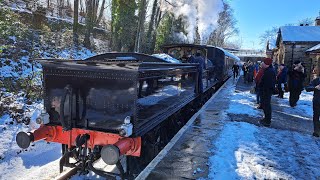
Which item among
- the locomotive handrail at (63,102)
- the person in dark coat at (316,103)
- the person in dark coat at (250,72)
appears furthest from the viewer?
the person in dark coat at (250,72)

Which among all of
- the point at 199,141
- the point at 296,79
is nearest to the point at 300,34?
the point at 296,79

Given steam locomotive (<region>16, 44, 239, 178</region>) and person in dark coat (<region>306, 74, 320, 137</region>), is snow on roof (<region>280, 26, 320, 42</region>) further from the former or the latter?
steam locomotive (<region>16, 44, 239, 178</region>)

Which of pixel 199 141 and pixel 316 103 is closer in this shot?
pixel 199 141

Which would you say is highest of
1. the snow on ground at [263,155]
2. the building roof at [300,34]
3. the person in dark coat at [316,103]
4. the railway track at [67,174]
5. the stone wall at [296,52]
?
the building roof at [300,34]

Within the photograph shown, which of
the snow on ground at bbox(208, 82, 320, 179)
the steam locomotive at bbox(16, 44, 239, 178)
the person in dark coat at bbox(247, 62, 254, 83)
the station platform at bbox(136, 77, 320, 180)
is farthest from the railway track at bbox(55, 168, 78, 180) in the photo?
the person in dark coat at bbox(247, 62, 254, 83)

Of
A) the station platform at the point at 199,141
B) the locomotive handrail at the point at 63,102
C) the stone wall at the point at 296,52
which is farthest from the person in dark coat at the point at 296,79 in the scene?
the stone wall at the point at 296,52

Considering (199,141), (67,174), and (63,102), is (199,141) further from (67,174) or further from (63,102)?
(63,102)

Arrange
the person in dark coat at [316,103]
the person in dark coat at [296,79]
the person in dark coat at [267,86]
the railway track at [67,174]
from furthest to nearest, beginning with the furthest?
1. the person in dark coat at [296,79]
2. the person in dark coat at [267,86]
3. the person in dark coat at [316,103]
4. the railway track at [67,174]

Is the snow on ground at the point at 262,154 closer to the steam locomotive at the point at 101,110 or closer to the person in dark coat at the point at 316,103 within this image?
the person in dark coat at the point at 316,103

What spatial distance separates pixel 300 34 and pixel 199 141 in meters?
22.5

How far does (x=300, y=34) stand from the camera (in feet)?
81.0

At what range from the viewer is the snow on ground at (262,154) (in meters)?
4.39

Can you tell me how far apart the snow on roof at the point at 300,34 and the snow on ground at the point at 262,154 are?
19058mm

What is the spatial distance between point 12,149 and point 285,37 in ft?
74.9
